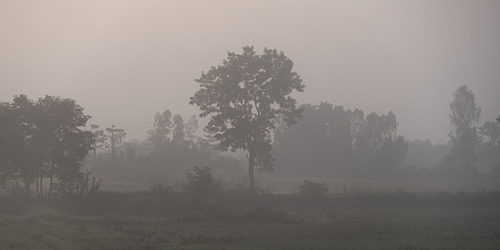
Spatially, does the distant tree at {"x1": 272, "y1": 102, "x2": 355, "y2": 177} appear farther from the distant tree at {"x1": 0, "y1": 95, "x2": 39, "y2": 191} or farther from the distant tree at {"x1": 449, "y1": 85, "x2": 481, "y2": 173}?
the distant tree at {"x1": 0, "y1": 95, "x2": 39, "y2": 191}

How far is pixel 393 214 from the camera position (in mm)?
22141

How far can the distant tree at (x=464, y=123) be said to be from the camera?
81312 millimetres

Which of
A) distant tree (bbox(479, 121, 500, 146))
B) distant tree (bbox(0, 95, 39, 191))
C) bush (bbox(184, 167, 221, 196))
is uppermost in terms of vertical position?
distant tree (bbox(479, 121, 500, 146))

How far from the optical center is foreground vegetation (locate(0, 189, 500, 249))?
13.3 meters

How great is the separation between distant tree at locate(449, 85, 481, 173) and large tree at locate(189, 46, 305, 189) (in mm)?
65325

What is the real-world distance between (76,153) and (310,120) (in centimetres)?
7208

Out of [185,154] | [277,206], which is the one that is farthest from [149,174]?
[277,206]

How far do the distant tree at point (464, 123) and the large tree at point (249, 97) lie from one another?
214 feet

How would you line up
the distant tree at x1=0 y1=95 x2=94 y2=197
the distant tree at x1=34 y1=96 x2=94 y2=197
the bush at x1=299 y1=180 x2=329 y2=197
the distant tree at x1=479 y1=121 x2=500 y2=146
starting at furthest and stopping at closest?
the distant tree at x1=479 y1=121 x2=500 y2=146
the bush at x1=299 y1=180 x2=329 y2=197
the distant tree at x1=34 y1=96 x2=94 y2=197
the distant tree at x1=0 y1=95 x2=94 y2=197

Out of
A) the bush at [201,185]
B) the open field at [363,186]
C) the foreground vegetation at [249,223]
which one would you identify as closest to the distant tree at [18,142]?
the foreground vegetation at [249,223]

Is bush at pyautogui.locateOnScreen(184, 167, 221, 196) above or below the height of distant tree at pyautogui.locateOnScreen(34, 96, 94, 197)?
below

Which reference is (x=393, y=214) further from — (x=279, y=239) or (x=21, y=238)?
(x=21, y=238)

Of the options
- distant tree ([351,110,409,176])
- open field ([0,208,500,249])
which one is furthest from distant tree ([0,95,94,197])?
distant tree ([351,110,409,176])

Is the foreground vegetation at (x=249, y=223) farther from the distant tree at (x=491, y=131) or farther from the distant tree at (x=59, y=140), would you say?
the distant tree at (x=491, y=131)
